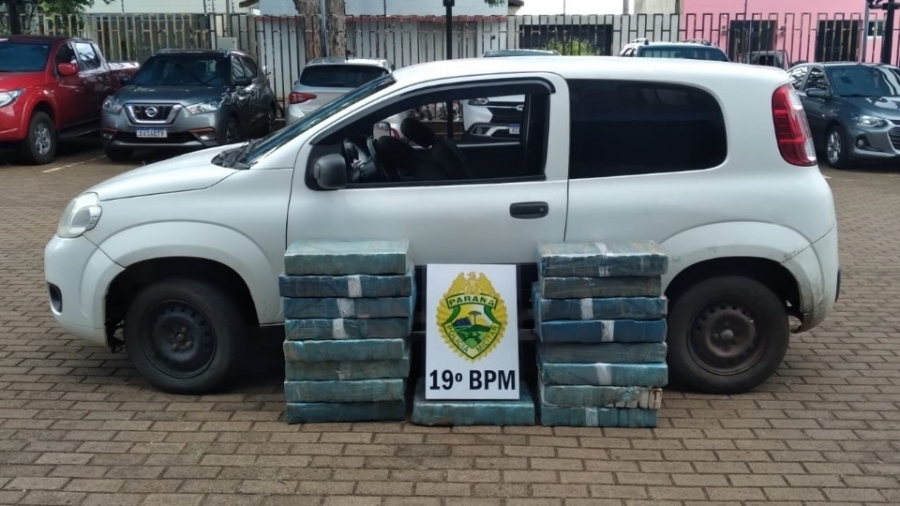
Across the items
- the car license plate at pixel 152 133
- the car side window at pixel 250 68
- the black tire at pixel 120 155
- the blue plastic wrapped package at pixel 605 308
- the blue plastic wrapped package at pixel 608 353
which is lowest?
the black tire at pixel 120 155

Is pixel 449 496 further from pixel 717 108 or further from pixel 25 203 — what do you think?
pixel 25 203

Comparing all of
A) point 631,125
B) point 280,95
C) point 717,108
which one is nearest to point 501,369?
point 631,125

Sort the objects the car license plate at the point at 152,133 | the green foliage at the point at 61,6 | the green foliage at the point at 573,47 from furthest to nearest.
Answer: the green foliage at the point at 573,47 < the green foliage at the point at 61,6 < the car license plate at the point at 152,133

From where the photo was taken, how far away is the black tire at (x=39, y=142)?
1498cm

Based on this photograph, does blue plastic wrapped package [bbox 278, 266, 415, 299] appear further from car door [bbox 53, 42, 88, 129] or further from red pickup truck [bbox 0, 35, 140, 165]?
car door [bbox 53, 42, 88, 129]

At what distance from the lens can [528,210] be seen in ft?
17.3

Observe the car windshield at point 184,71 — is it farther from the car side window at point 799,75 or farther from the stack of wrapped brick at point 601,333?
the stack of wrapped brick at point 601,333

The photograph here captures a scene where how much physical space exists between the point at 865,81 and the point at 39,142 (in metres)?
12.9

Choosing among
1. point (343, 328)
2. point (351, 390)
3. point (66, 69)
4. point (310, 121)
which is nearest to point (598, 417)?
point (351, 390)

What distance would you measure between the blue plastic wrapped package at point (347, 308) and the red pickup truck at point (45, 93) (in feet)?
36.9

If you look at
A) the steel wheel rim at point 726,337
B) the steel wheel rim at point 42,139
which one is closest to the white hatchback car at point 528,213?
the steel wheel rim at point 726,337

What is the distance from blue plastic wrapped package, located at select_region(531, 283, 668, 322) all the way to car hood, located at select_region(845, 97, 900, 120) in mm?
11465

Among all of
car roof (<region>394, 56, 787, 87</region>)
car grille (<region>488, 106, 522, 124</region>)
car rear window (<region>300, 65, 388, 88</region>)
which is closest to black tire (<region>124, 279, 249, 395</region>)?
car roof (<region>394, 56, 787, 87</region>)

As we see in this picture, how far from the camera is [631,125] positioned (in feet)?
17.8
